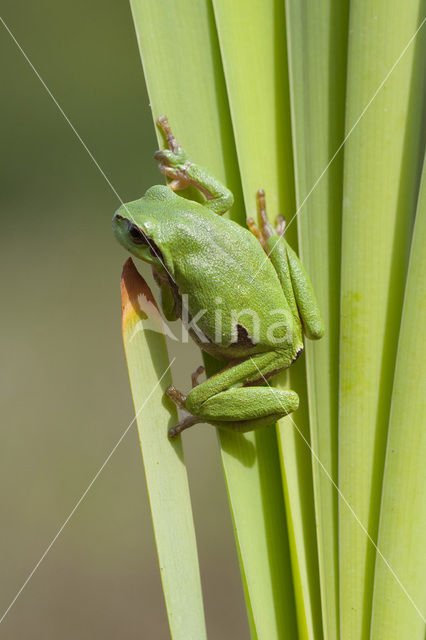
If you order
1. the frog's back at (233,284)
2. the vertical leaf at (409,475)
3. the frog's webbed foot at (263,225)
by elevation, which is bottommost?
the vertical leaf at (409,475)

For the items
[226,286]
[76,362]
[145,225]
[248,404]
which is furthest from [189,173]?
[76,362]

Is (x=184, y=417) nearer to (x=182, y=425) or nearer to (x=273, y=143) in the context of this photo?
(x=182, y=425)

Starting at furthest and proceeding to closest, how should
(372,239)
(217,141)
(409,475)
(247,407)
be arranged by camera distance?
(247,407), (217,141), (372,239), (409,475)

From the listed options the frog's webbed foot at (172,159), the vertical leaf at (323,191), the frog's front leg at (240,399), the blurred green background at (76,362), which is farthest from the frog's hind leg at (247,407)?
the blurred green background at (76,362)

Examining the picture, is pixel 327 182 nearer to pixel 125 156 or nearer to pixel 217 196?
pixel 217 196

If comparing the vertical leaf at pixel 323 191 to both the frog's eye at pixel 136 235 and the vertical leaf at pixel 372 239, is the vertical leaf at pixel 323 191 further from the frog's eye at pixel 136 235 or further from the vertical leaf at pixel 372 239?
the frog's eye at pixel 136 235

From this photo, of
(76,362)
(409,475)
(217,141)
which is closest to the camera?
(409,475)

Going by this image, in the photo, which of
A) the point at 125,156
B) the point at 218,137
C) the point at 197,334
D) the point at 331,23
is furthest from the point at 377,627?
the point at 125,156
